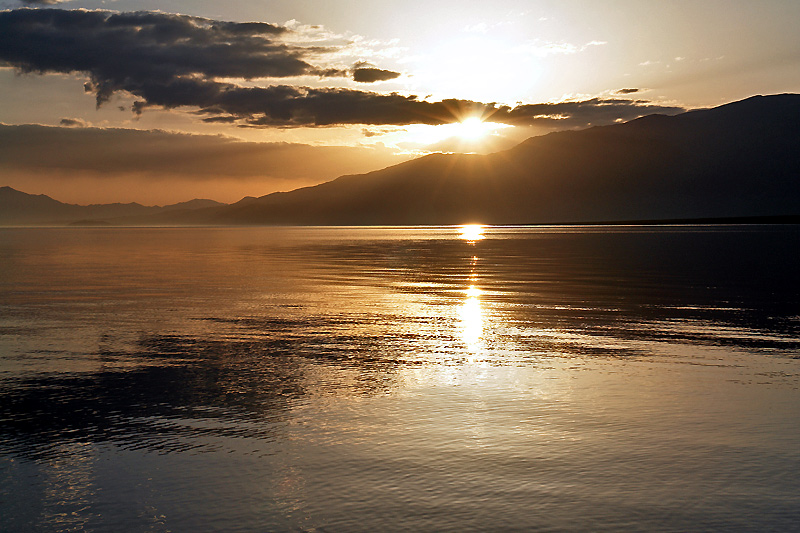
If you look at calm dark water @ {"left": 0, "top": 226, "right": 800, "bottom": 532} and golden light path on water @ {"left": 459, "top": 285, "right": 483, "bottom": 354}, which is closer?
calm dark water @ {"left": 0, "top": 226, "right": 800, "bottom": 532}

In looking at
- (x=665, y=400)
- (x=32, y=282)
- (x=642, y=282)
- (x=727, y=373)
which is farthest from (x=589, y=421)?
(x=32, y=282)

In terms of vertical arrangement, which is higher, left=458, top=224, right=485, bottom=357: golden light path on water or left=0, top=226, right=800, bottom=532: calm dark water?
left=458, top=224, right=485, bottom=357: golden light path on water

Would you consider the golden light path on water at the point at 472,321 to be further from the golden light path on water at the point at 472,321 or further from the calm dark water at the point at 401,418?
the calm dark water at the point at 401,418

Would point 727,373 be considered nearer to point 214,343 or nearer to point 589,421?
point 589,421

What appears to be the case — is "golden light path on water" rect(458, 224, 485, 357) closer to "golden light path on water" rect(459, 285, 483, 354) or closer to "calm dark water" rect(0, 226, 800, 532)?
"golden light path on water" rect(459, 285, 483, 354)

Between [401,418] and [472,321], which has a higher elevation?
[472,321]

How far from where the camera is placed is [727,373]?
46.4ft

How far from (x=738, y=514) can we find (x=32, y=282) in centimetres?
3531

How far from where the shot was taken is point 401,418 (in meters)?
11.1

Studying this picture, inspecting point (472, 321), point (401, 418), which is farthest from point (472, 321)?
point (401, 418)

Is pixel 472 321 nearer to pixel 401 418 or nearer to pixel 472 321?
pixel 472 321

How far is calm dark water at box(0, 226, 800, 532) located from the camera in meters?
7.72

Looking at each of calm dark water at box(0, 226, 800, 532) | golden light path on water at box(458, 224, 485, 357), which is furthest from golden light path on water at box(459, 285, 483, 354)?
calm dark water at box(0, 226, 800, 532)

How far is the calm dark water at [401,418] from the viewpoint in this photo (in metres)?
7.72
